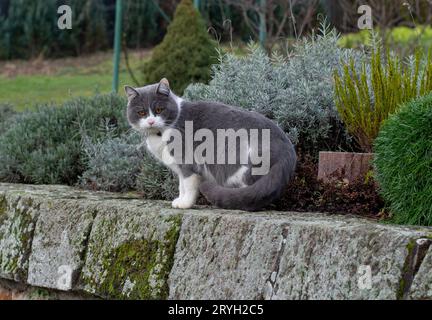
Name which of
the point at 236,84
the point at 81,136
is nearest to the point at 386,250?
the point at 236,84

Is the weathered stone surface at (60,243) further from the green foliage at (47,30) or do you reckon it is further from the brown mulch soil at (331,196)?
the green foliage at (47,30)

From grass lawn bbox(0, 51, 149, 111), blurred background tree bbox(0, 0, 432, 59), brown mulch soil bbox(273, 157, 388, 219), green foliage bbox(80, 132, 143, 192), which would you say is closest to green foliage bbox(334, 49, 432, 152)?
brown mulch soil bbox(273, 157, 388, 219)

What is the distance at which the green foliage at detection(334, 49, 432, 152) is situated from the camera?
488 centimetres

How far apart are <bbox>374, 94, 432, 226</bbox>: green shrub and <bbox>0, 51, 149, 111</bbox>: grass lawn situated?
350 inches

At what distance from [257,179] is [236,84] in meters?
1.16

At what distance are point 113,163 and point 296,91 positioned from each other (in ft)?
4.74

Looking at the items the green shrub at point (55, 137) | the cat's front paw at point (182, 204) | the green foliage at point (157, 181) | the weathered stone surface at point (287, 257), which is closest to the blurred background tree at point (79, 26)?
the green shrub at point (55, 137)

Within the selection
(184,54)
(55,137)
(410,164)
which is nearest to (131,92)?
(410,164)

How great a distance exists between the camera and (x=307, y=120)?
17.1 ft

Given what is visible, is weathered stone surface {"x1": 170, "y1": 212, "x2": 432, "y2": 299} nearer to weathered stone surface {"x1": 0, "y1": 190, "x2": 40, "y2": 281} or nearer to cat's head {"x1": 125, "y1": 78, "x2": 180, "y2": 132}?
cat's head {"x1": 125, "y1": 78, "x2": 180, "y2": 132}

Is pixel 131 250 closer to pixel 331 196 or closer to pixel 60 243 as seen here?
pixel 60 243

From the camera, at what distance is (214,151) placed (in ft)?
15.1

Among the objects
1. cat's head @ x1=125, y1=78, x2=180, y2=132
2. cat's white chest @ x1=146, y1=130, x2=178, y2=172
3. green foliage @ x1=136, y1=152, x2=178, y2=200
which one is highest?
cat's head @ x1=125, y1=78, x2=180, y2=132
